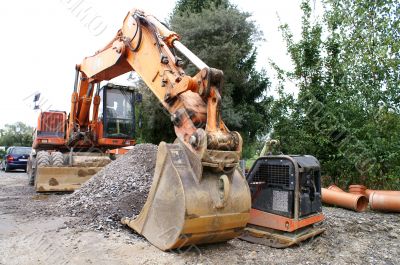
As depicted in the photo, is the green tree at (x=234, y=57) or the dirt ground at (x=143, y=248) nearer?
the dirt ground at (x=143, y=248)

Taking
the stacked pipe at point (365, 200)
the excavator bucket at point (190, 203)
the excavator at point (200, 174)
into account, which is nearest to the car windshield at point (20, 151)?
the excavator at point (200, 174)

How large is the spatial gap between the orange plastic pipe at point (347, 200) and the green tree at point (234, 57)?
10.6m

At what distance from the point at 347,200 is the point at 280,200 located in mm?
3147

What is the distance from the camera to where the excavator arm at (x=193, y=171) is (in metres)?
4.06

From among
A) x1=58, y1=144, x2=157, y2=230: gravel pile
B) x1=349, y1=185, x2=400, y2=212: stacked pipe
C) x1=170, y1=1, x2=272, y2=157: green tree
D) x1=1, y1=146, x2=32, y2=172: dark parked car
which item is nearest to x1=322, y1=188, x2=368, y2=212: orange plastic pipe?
x1=349, y1=185, x2=400, y2=212: stacked pipe

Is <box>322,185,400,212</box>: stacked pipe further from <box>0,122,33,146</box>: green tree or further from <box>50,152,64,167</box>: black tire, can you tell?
<box>0,122,33,146</box>: green tree

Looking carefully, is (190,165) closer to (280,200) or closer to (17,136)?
(280,200)

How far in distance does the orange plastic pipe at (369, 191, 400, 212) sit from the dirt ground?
1.18 metres

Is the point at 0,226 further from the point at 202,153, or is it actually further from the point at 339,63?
the point at 339,63

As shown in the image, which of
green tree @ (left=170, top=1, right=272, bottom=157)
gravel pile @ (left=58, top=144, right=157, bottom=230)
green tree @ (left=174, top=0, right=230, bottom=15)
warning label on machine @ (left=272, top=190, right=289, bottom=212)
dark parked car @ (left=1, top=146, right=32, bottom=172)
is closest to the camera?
warning label on machine @ (left=272, top=190, right=289, bottom=212)

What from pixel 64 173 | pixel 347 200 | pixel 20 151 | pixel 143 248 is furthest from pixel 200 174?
pixel 20 151

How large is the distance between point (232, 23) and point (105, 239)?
55.7 ft

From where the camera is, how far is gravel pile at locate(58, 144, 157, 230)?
17.9ft

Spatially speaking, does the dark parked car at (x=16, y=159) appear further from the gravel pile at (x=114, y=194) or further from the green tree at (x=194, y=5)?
the gravel pile at (x=114, y=194)
